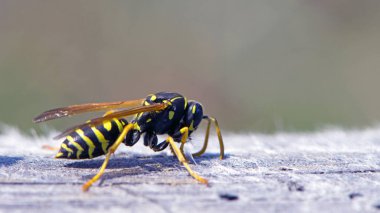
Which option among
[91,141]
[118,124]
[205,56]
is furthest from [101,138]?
[205,56]

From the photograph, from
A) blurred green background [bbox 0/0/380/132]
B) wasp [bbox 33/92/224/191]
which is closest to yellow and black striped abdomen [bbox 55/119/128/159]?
wasp [bbox 33/92/224/191]

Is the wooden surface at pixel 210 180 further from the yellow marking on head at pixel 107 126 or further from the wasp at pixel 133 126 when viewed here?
the yellow marking on head at pixel 107 126

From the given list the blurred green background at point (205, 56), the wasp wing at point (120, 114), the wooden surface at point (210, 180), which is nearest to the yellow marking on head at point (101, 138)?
the wooden surface at point (210, 180)

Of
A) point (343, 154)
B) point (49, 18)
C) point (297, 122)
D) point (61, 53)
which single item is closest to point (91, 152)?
point (343, 154)

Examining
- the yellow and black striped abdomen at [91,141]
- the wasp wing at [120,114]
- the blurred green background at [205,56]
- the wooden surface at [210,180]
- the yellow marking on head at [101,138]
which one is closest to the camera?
the wooden surface at [210,180]

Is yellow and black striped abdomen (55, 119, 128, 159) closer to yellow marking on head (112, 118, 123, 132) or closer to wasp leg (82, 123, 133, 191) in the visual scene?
yellow marking on head (112, 118, 123, 132)

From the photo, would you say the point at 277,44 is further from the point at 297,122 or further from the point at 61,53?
the point at 61,53
